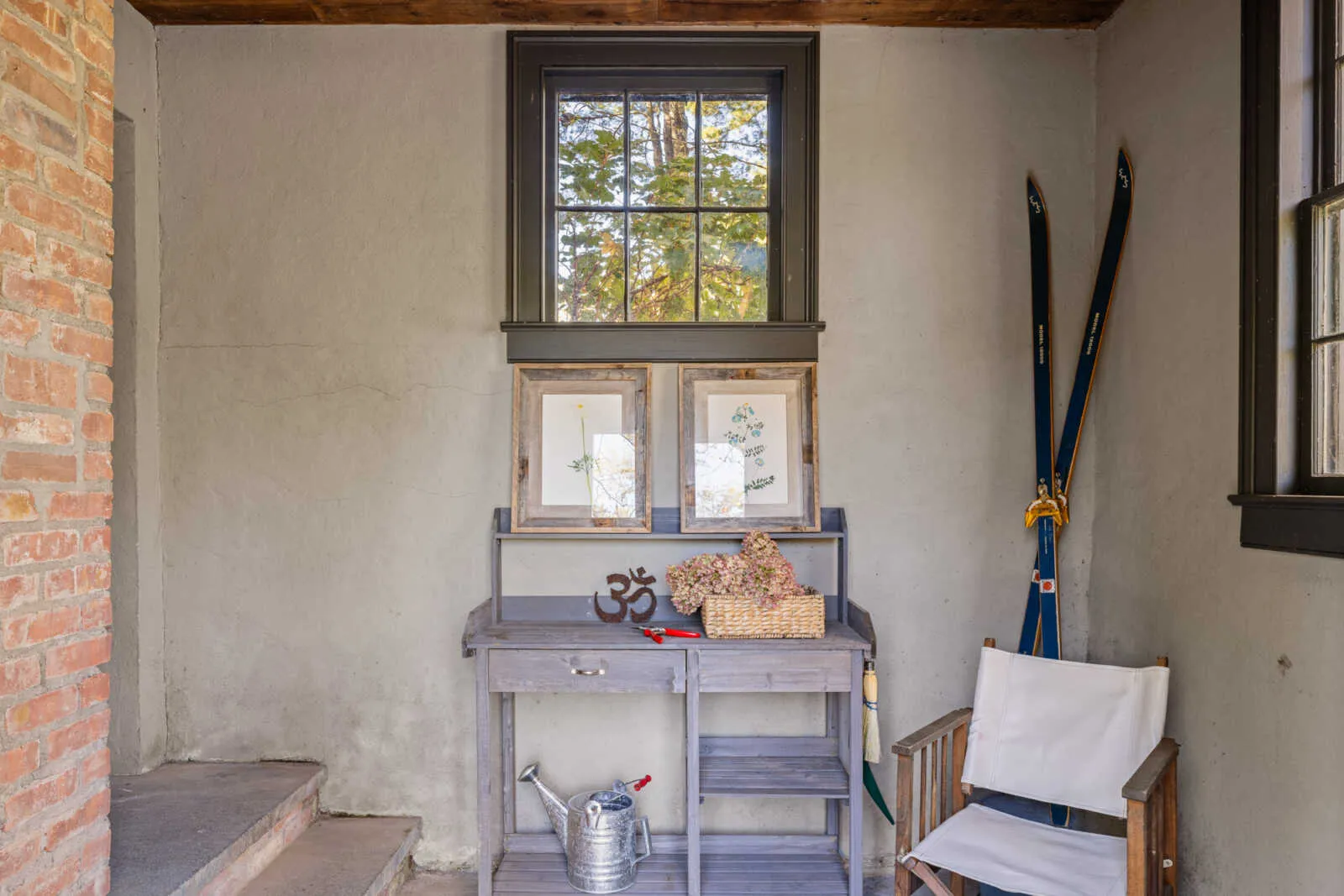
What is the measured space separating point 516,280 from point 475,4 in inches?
36.1

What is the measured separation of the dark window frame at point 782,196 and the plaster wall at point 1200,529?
100 cm

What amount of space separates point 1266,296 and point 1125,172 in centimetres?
84

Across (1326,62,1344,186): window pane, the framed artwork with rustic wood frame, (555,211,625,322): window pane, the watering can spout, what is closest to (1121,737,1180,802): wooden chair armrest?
the framed artwork with rustic wood frame

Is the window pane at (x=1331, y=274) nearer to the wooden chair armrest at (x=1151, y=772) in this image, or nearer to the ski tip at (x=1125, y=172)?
the ski tip at (x=1125, y=172)

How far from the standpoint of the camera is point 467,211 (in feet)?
9.75

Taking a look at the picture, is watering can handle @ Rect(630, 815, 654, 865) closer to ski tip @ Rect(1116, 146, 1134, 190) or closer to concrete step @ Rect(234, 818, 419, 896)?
concrete step @ Rect(234, 818, 419, 896)

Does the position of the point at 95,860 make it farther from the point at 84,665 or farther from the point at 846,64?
the point at 846,64

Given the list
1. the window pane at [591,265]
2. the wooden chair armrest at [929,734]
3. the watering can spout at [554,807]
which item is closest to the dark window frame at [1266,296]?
the wooden chair armrest at [929,734]

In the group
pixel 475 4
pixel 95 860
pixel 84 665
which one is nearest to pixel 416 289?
pixel 475 4

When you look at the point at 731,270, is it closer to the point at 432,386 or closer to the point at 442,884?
the point at 432,386

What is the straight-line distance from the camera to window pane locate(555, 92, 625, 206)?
3.05 meters

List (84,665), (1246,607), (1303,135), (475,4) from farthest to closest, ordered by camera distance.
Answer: (475,4) < (1246,607) < (1303,135) < (84,665)

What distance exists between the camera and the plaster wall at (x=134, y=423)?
283cm

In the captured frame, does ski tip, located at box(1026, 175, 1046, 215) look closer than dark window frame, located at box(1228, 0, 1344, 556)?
No
